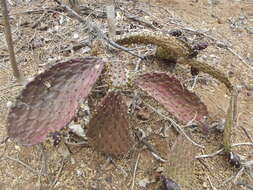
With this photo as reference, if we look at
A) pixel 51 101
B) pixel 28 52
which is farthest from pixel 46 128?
pixel 28 52

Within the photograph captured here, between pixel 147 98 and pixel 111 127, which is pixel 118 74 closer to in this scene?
pixel 111 127

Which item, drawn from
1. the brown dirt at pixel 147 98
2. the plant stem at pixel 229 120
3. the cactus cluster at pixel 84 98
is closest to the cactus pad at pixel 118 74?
the cactus cluster at pixel 84 98

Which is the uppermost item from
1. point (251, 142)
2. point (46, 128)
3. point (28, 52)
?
point (46, 128)

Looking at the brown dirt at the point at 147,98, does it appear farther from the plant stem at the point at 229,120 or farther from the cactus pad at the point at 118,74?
the cactus pad at the point at 118,74

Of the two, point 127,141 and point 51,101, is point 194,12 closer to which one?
point 127,141

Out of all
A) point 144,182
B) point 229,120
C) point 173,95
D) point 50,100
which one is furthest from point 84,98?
point 229,120
